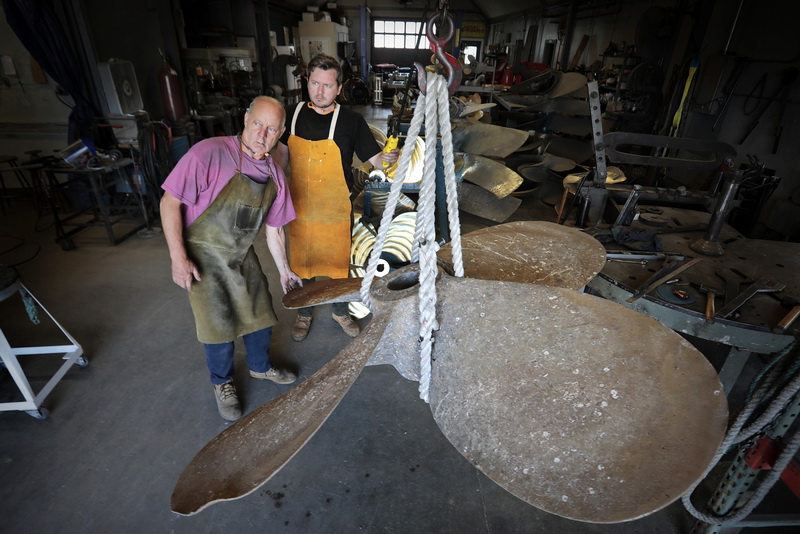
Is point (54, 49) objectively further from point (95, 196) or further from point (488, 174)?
point (488, 174)

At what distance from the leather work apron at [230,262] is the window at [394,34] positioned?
1990cm

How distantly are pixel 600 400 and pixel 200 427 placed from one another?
80.7 inches

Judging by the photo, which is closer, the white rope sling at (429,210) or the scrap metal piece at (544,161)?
the white rope sling at (429,210)

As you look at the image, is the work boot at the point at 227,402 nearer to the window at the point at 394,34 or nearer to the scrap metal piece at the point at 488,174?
the scrap metal piece at the point at 488,174

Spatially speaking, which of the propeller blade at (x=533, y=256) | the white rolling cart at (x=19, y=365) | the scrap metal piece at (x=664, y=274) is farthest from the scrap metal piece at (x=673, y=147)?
the white rolling cart at (x=19, y=365)

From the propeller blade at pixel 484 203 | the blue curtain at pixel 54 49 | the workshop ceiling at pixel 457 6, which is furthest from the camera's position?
the workshop ceiling at pixel 457 6

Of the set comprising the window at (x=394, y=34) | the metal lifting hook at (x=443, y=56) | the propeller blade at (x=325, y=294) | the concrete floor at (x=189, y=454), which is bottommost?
the concrete floor at (x=189, y=454)

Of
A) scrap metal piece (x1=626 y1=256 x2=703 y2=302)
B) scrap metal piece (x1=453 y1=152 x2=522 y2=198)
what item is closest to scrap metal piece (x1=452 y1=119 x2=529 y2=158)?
scrap metal piece (x1=453 y1=152 x2=522 y2=198)

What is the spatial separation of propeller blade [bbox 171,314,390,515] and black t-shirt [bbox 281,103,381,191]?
5.82 feet

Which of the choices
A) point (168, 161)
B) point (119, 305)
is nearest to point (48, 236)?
point (168, 161)

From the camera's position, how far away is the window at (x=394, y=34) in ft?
63.3

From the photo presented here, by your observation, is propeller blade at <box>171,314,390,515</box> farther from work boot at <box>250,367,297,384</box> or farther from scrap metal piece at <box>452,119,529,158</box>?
scrap metal piece at <box>452,119,529,158</box>

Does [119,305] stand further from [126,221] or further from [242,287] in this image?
[126,221]

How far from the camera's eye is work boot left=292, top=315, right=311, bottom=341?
110 inches
